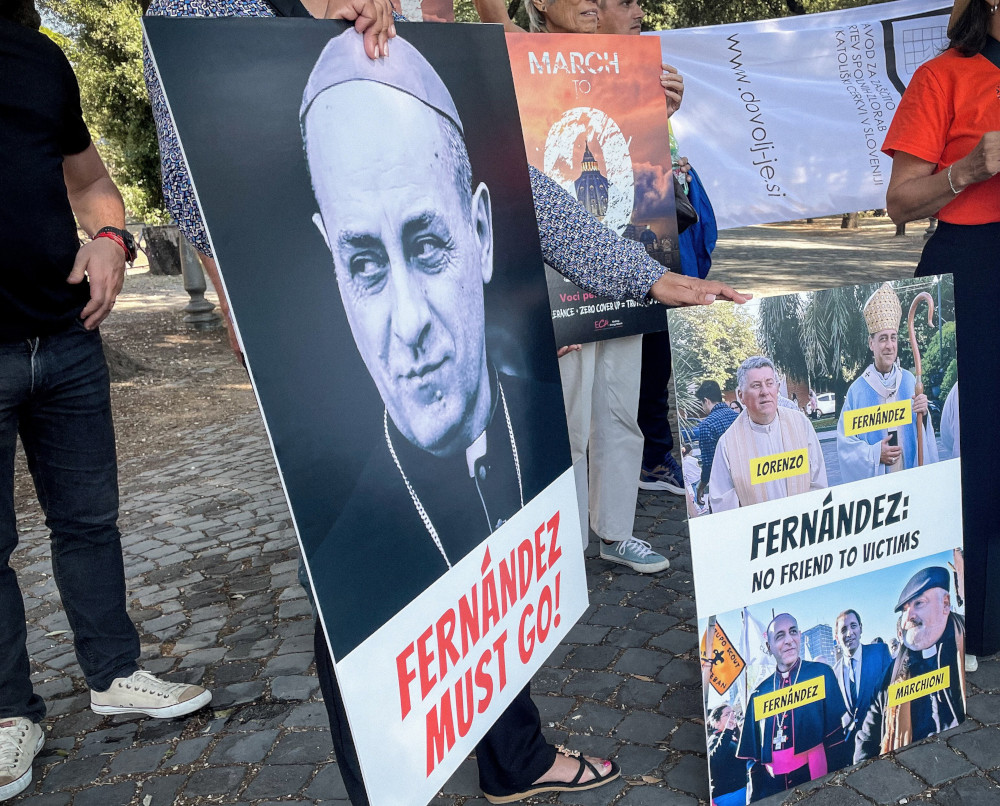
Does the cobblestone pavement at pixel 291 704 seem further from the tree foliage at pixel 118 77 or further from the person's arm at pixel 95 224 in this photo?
the tree foliage at pixel 118 77

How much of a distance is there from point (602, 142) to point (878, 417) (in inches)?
66.7

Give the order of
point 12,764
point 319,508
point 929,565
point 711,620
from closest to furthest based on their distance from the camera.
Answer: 1. point 319,508
2. point 711,620
3. point 929,565
4. point 12,764

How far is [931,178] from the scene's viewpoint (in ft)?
8.71

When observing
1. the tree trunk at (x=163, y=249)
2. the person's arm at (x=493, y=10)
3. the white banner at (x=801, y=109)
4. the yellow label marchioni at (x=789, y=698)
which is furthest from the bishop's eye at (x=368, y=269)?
the tree trunk at (x=163, y=249)

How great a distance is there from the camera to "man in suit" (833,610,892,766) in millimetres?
2240

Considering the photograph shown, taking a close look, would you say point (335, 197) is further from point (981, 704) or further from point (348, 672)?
point (981, 704)

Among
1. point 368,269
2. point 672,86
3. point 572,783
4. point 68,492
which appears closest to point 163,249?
point 672,86

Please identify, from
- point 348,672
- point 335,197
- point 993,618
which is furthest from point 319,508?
point 993,618

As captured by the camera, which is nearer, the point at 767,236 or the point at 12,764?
the point at 12,764

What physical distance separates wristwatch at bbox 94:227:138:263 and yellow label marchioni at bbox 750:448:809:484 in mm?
1854

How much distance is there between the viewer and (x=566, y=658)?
3102mm

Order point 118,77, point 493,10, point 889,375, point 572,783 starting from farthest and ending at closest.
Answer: point 118,77 < point 493,10 < point 572,783 < point 889,375

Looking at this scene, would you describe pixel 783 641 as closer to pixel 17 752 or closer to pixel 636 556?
pixel 636 556

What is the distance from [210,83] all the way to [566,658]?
238 centimetres
